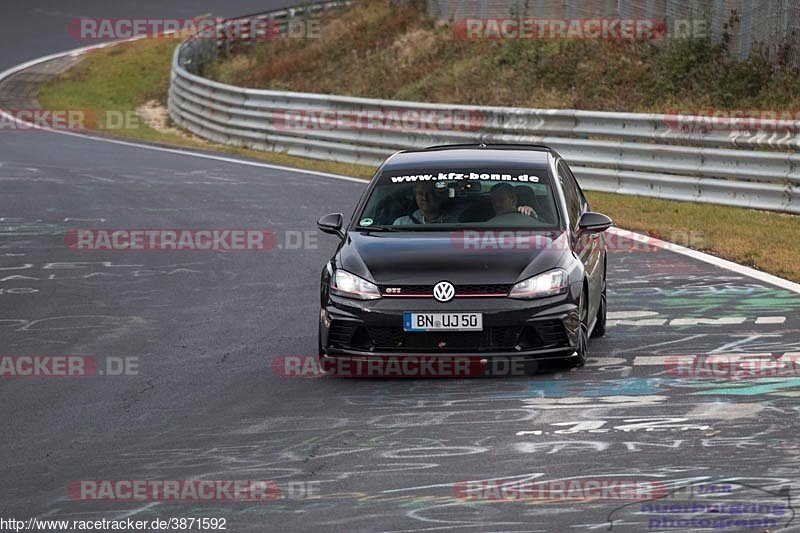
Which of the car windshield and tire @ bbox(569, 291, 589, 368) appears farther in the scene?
the car windshield

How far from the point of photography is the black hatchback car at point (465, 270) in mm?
9969

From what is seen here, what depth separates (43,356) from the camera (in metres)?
11.2

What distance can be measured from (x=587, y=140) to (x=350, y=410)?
13.7 m

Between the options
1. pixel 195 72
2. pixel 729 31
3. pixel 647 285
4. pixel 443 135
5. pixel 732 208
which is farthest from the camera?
pixel 195 72

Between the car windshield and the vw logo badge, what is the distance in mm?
1024

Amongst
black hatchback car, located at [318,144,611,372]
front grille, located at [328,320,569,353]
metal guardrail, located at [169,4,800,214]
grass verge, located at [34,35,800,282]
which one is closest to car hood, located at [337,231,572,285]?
black hatchback car, located at [318,144,611,372]

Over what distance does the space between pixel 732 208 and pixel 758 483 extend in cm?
1284

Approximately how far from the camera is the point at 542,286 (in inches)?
397

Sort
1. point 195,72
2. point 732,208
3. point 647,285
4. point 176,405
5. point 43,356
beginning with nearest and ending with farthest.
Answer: point 176,405
point 43,356
point 647,285
point 732,208
point 195,72

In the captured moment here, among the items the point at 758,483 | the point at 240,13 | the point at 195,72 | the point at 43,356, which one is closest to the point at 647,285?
the point at 43,356

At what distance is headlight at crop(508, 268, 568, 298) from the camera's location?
32.9ft

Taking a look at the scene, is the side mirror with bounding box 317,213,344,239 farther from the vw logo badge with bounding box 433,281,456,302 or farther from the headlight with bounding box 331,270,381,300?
the vw logo badge with bounding box 433,281,456,302

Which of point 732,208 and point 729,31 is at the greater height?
point 729,31

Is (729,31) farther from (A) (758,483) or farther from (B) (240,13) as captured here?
(B) (240,13)
